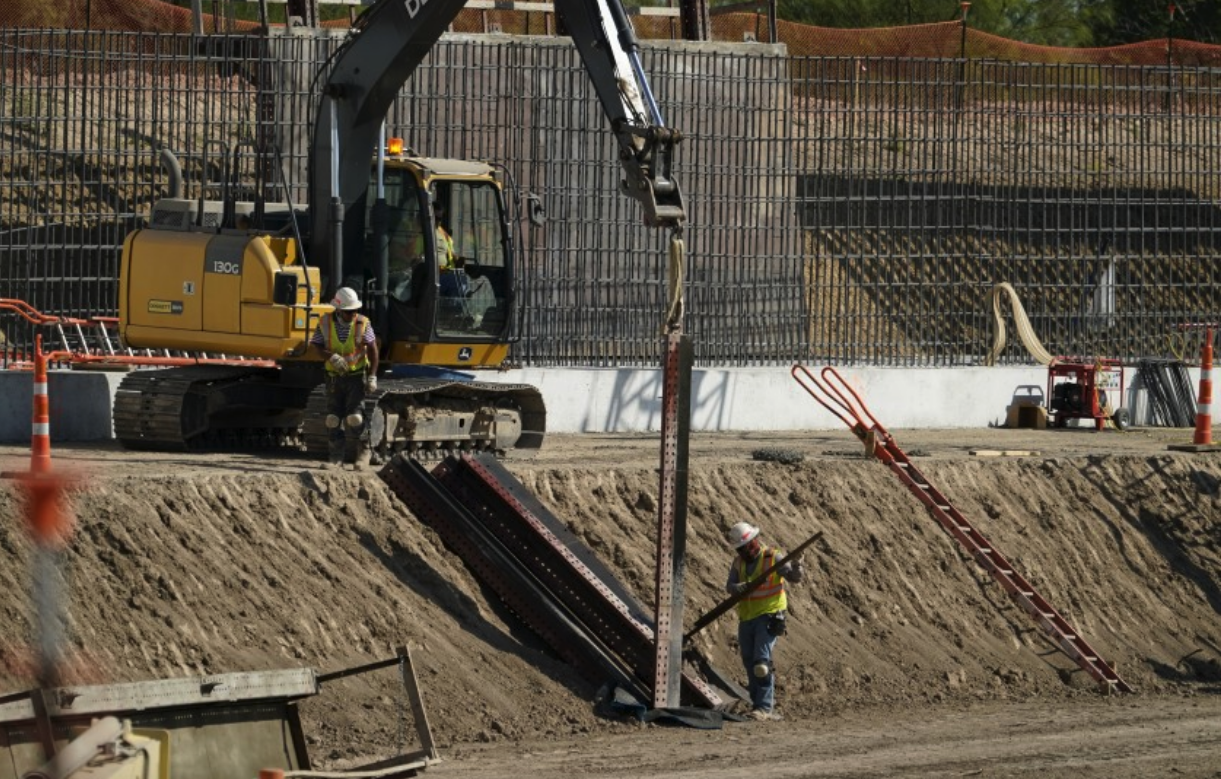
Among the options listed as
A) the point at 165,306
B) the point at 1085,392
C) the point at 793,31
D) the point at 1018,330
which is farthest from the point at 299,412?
the point at 793,31

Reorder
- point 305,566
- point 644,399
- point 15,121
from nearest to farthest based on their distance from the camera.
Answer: point 305,566
point 15,121
point 644,399

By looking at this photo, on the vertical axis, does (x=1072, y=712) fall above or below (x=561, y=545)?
below

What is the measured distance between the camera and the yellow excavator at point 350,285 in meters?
18.7

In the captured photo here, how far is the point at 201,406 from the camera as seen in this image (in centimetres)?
1930

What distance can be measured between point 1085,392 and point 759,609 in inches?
373

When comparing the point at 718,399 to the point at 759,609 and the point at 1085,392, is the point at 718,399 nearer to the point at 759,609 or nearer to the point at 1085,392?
the point at 1085,392

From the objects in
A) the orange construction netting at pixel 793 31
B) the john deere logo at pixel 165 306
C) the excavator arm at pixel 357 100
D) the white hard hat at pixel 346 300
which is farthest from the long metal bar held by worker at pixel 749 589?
the orange construction netting at pixel 793 31

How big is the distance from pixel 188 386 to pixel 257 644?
4188 millimetres

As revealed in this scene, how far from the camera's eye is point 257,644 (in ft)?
51.0

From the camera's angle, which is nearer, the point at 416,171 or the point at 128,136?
the point at 416,171

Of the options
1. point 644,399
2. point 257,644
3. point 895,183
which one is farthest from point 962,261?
point 257,644

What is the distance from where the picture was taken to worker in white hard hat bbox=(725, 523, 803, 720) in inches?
654

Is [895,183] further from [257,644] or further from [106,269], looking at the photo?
[257,644]

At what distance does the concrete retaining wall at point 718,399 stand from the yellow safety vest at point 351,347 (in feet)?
9.69
